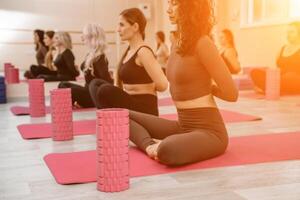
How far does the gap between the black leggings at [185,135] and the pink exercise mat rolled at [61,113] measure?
1.87 feet

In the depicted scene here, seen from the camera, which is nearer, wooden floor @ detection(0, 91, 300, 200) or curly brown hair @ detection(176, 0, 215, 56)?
wooden floor @ detection(0, 91, 300, 200)

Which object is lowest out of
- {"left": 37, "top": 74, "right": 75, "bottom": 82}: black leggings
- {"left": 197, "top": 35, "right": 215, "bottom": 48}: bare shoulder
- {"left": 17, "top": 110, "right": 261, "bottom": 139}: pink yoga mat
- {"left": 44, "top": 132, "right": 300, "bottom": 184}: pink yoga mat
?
{"left": 17, "top": 110, "right": 261, "bottom": 139}: pink yoga mat

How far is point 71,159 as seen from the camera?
7.09 ft

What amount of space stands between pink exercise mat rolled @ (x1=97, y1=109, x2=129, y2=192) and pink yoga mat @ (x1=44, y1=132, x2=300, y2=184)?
159mm

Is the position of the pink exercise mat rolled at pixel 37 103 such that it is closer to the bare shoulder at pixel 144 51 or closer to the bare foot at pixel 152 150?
the bare shoulder at pixel 144 51

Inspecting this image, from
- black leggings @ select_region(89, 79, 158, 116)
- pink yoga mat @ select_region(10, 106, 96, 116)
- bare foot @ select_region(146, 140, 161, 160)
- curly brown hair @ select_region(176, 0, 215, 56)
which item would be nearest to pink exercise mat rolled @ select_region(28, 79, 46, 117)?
→ pink yoga mat @ select_region(10, 106, 96, 116)

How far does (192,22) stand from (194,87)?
31cm

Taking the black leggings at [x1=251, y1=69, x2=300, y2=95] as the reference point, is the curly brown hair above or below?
above

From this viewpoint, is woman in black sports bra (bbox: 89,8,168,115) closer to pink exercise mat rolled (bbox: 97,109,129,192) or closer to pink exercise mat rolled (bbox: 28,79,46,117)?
pink exercise mat rolled (bbox: 97,109,129,192)

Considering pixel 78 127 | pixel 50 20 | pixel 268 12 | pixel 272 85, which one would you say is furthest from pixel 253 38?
pixel 78 127

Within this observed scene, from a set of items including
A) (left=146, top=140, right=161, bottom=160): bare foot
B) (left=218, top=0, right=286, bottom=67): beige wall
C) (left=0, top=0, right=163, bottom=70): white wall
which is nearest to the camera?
(left=146, top=140, right=161, bottom=160): bare foot

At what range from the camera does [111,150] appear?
65.4 inches

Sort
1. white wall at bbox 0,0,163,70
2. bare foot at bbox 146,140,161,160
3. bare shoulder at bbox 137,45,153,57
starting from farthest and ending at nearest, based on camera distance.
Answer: white wall at bbox 0,0,163,70, bare shoulder at bbox 137,45,153,57, bare foot at bbox 146,140,161,160

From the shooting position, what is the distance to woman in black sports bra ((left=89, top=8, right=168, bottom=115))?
2.62 metres
